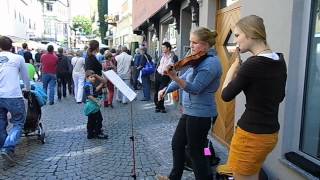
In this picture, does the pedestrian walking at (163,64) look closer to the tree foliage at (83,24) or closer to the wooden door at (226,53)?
the wooden door at (226,53)

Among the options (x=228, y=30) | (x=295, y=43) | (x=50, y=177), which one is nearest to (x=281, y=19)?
(x=295, y=43)

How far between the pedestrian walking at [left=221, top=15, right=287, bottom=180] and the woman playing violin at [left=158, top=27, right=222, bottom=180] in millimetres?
840

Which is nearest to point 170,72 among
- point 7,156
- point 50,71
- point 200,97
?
point 200,97

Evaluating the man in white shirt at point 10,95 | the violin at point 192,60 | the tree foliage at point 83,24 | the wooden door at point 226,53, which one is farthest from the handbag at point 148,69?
the tree foliage at point 83,24

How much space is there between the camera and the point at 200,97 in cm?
395

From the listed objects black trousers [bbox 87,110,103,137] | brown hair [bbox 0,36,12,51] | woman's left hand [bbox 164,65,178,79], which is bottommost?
black trousers [bbox 87,110,103,137]

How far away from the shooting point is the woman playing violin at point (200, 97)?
3811 millimetres

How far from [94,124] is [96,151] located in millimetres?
961

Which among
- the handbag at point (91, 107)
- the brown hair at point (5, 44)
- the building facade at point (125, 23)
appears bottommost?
the handbag at point (91, 107)

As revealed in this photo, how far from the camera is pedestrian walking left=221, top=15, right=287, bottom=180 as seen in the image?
2779mm

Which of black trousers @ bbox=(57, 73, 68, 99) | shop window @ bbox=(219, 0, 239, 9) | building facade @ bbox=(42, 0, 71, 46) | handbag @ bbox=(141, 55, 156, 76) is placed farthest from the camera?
building facade @ bbox=(42, 0, 71, 46)

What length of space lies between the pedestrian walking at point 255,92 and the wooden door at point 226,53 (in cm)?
346

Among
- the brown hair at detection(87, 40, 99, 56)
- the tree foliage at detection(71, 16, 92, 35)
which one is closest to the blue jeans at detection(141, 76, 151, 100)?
the brown hair at detection(87, 40, 99, 56)

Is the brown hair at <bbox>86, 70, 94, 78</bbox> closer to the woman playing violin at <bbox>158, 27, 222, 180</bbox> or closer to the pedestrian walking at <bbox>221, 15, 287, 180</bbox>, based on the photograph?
the woman playing violin at <bbox>158, 27, 222, 180</bbox>
